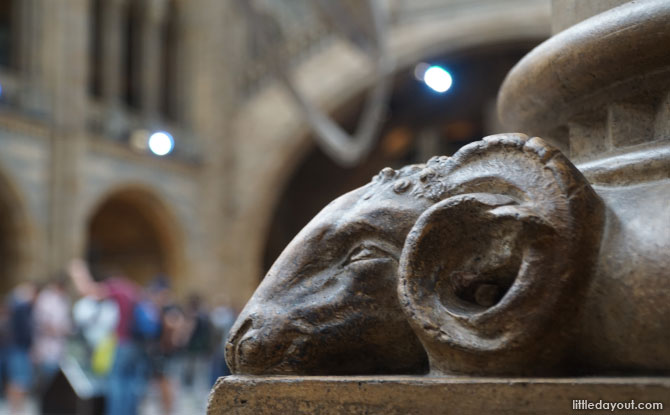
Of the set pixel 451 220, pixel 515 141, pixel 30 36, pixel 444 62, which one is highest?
pixel 444 62

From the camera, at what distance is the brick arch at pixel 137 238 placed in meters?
15.8

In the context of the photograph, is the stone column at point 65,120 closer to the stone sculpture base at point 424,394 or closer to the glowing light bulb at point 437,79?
the glowing light bulb at point 437,79

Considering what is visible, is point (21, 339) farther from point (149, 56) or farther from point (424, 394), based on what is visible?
point (149, 56)

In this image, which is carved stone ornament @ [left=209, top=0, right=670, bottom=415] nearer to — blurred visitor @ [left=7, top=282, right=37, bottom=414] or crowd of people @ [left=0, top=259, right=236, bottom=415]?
crowd of people @ [left=0, top=259, right=236, bottom=415]

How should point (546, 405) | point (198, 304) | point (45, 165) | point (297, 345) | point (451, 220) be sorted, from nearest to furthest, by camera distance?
point (546, 405) < point (451, 220) < point (297, 345) < point (198, 304) < point (45, 165)

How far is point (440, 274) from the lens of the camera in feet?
4.63

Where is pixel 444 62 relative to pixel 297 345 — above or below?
above

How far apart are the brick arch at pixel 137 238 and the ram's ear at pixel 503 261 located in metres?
14.5

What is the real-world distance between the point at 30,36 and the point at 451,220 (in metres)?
13.6

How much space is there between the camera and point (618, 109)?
5.44 feet

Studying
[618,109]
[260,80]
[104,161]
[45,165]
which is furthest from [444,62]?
[618,109]

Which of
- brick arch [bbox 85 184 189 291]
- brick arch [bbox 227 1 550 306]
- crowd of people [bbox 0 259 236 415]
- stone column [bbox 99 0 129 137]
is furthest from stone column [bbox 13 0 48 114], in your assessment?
crowd of people [bbox 0 259 236 415]

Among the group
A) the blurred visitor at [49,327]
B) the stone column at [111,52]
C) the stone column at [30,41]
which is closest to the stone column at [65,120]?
the stone column at [30,41]

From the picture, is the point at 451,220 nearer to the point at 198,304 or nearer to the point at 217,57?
the point at 198,304
